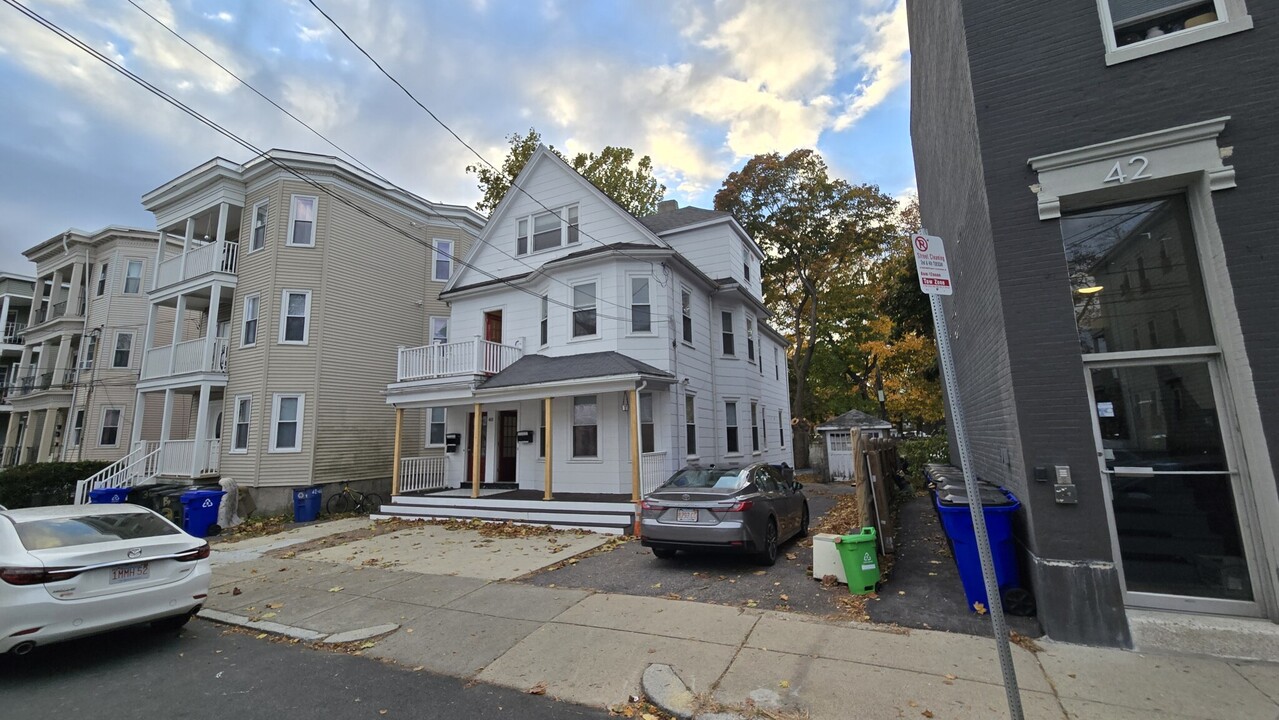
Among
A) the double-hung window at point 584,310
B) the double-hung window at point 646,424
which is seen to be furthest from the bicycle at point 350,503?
the double-hung window at point 646,424

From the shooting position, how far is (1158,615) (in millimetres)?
4621

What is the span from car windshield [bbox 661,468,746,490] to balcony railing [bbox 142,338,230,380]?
16.5 metres

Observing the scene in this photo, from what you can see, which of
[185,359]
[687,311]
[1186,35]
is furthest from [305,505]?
[1186,35]

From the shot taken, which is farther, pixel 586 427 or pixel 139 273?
pixel 139 273

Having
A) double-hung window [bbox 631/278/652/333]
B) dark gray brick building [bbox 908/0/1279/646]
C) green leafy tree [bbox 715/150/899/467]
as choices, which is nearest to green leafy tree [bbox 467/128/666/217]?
green leafy tree [bbox 715/150/899/467]

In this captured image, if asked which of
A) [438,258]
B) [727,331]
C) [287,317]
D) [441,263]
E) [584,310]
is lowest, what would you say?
[727,331]

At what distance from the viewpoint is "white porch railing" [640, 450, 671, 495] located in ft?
40.8

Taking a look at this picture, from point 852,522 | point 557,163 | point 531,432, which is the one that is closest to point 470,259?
point 557,163

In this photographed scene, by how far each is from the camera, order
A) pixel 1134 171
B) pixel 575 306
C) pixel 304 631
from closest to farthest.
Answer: pixel 1134 171, pixel 304 631, pixel 575 306

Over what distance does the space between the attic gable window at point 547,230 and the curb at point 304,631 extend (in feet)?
38.5

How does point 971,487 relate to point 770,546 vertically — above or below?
above

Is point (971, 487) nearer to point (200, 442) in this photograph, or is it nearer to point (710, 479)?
point (710, 479)

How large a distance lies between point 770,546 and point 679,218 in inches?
539

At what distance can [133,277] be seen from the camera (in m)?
24.9
